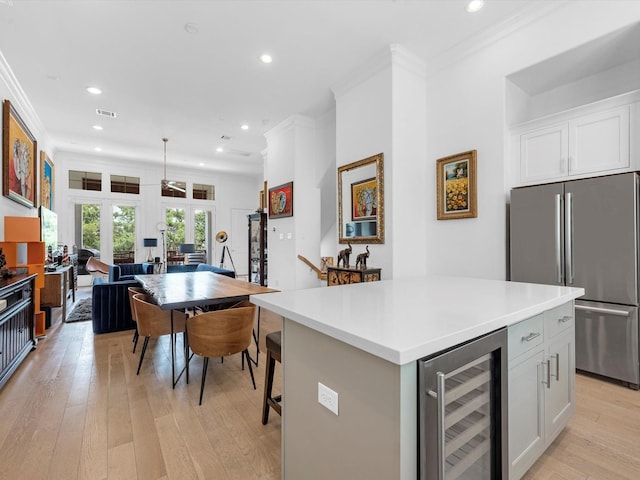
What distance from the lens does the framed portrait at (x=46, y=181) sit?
5926mm

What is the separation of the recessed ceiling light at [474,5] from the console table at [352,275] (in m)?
2.88

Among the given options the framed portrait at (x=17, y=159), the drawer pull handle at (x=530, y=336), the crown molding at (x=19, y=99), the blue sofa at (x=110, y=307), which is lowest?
the blue sofa at (x=110, y=307)

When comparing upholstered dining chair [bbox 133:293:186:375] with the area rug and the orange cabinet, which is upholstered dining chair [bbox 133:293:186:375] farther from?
the area rug

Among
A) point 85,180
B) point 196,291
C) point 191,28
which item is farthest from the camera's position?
point 85,180

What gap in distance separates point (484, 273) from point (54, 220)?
7.68 m

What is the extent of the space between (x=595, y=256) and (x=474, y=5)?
257cm

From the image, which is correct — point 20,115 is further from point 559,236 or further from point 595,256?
point 595,256

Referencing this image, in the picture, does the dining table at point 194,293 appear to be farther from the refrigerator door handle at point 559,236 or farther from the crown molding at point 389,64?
the crown molding at point 389,64

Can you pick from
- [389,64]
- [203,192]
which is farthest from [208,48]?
[203,192]

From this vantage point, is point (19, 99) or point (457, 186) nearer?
point (457, 186)

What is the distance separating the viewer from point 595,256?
2.65 m

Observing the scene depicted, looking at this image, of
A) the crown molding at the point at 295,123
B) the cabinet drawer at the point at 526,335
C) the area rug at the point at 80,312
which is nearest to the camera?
the cabinet drawer at the point at 526,335

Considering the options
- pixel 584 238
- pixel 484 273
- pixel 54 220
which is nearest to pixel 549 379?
pixel 584 238

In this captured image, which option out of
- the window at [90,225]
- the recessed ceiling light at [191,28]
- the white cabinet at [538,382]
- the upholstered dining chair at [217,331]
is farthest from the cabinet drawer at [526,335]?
Answer: the window at [90,225]
